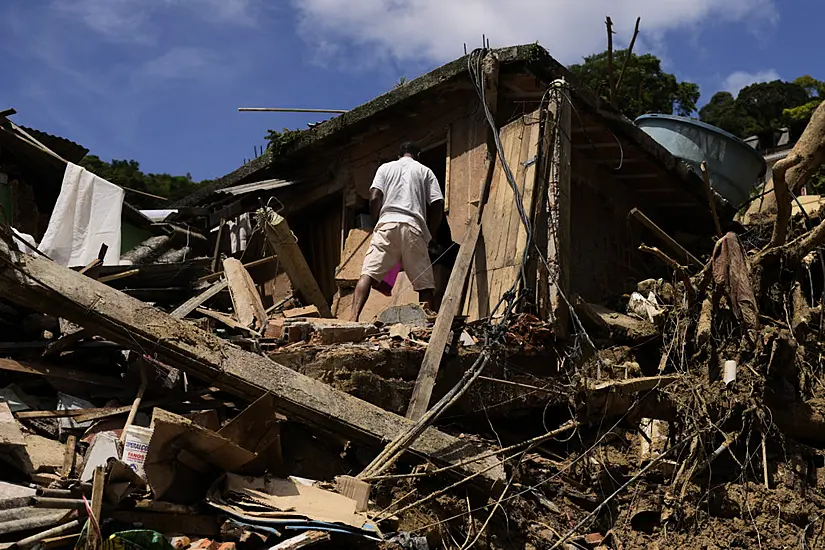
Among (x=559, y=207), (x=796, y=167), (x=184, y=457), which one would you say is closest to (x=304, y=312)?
(x=559, y=207)

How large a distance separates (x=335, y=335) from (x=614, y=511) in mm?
2615

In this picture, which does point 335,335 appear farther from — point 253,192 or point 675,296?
point 253,192

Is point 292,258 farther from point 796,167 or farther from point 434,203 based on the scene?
point 796,167

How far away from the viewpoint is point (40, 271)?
254 inches

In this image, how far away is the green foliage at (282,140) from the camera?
10555 millimetres

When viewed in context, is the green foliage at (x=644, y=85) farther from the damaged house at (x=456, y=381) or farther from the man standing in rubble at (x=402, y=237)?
the man standing in rubble at (x=402, y=237)

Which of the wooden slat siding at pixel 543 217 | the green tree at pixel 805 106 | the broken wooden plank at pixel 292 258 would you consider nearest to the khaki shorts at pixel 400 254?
the wooden slat siding at pixel 543 217

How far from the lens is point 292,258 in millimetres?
9180

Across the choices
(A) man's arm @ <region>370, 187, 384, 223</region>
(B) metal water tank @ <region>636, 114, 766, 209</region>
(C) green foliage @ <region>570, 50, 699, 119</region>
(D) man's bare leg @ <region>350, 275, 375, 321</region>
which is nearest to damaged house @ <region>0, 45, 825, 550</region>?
(D) man's bare leg @ <region>350, 275, 375, 321</region>

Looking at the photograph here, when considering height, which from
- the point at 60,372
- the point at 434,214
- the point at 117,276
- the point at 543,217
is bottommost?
the point at 60,372

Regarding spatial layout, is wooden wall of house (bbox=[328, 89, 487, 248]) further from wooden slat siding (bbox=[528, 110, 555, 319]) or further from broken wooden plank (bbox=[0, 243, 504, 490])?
broken wooden plank (bbox=[0, 243, 504, 490])

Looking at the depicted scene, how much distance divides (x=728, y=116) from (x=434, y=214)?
1899cm

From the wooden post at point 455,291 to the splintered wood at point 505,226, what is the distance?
0.29 ft

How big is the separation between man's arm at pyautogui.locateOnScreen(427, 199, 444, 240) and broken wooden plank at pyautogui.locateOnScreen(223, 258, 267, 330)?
5.77 ft
